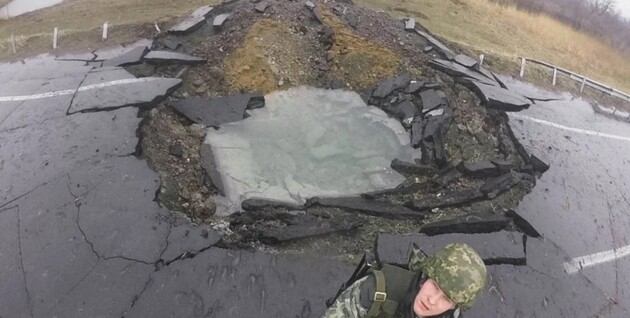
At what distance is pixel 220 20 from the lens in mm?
7535

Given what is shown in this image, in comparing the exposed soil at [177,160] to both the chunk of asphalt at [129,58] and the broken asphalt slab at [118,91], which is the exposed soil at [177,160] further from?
the chunk of asphalt at [129,58]

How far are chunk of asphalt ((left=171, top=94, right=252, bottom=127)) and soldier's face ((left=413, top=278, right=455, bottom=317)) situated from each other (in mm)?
3971

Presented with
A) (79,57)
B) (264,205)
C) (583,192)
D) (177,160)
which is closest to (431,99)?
(583,192)

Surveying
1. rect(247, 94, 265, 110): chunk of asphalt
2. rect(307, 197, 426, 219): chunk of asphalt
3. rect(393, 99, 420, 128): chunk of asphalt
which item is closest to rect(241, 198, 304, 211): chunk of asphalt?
rect(307, 197, 426, 219): chunk of asphalt

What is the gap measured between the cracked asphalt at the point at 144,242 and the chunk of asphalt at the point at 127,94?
→ 2 cm

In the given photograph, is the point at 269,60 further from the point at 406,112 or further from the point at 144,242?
the point at 144,242

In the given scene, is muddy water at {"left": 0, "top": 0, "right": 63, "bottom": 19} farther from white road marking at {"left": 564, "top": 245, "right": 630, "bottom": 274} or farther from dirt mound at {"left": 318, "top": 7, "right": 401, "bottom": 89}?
white road marking at {"left": 564, "top": 245, "right": 630, "bottom": 274}

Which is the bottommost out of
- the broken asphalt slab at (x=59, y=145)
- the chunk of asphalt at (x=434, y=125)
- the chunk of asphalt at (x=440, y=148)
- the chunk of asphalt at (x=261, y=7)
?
the chunk of asphalt at (x=440, y=148)

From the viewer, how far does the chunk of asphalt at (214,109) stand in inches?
233

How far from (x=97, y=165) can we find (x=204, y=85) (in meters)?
2.03

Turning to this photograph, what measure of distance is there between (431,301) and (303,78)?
15.9 feet

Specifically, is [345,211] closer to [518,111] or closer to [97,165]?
[97,165]

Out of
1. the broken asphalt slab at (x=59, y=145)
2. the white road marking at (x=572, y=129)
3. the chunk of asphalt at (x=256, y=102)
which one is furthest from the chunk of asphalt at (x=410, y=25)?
the broken asphalt slab at (x=59, y=145)

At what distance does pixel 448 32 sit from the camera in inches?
426
